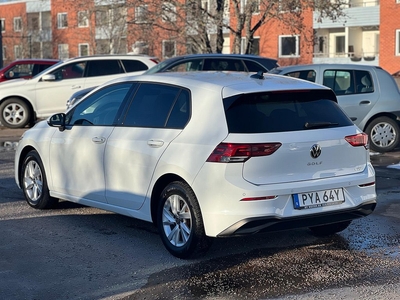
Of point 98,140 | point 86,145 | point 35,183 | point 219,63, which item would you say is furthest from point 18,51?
point 98,140

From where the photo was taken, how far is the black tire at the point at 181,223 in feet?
20.1

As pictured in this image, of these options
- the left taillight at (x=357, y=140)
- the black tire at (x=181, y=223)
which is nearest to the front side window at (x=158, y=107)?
the black tire at (x=181, y=223)

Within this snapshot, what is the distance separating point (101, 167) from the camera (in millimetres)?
7246

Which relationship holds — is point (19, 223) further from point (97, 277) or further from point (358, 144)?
point (358, 144)

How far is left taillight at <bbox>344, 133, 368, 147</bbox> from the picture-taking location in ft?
20.8

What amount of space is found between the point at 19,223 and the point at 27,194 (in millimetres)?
835

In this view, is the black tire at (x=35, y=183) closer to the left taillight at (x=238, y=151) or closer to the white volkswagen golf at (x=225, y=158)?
the white volkswagen golf at (x=225, y=158)

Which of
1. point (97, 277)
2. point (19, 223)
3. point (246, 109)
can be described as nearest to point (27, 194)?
point (19, 223)

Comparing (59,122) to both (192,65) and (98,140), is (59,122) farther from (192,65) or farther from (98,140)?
(192,65)

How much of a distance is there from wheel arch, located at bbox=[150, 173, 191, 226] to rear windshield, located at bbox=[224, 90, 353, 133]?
0.77 metres

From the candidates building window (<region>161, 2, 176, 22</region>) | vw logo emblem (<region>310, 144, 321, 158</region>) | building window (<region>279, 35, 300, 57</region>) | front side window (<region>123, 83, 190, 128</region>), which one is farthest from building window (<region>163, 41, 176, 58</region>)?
vw logo emblem (<region>310, 144, 321, 158</region>)

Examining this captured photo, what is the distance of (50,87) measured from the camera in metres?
18.1

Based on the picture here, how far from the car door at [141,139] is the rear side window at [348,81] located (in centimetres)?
695

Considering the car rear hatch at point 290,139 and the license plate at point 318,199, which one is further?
the license plate at point 318,199
